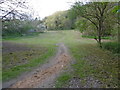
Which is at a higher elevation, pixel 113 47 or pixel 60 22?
pixel 60 22

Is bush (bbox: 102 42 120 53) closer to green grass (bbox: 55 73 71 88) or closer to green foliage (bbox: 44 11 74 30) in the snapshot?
green foliage (bbox: 44 11 74 30)

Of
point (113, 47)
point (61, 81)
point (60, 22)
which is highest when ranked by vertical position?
point (60, 22)

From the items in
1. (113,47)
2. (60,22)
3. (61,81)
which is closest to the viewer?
(61,81)

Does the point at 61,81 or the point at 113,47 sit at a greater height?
the point at 113,47

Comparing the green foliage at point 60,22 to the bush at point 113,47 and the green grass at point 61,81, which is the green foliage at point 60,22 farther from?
the green grass at point 61,81

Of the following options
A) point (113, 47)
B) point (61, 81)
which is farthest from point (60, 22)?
point (61, 81)

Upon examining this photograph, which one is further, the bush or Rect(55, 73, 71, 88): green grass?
the bush

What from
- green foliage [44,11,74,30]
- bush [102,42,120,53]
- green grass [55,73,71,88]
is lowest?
green grass [55,73,71,88]

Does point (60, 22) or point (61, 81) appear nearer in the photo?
point (61, 81)

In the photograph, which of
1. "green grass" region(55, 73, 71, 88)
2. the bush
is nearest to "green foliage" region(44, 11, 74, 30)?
the bush

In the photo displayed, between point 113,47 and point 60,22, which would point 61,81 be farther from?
point 60,22

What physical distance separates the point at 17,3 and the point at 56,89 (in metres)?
5.81

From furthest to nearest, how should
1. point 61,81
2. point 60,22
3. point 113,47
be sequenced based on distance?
1. point 60,22
2. point 113,47
3. point 61,81

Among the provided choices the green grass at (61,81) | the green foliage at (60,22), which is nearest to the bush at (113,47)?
the green foliage at (60,22)
